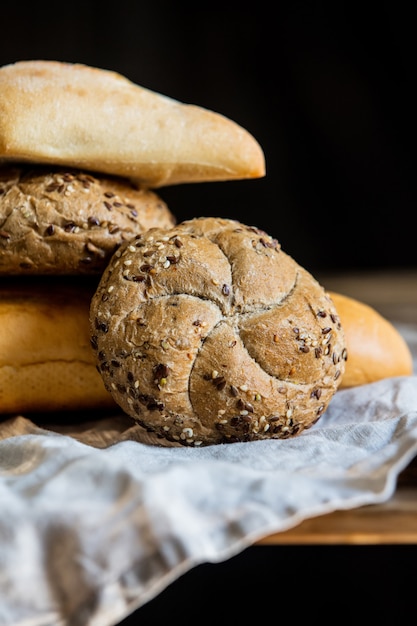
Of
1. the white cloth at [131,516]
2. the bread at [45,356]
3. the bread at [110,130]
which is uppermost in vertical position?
the bread at [110,130]

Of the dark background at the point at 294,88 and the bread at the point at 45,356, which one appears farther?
the dark background at the point at 294,88

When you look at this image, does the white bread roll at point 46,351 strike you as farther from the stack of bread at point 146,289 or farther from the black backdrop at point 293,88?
the black backdrop at point 293,88

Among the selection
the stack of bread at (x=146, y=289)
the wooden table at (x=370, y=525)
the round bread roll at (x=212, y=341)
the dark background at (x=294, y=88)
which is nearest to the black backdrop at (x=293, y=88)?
the dark background at (x=294, y=88)

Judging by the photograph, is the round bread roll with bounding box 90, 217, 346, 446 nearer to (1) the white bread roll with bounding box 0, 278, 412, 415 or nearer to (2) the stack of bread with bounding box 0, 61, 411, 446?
(2) the stack of bread with bounding box 0, 61, 411, 446

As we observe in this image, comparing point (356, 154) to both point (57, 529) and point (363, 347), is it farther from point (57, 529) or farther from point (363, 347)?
point (57, 529)

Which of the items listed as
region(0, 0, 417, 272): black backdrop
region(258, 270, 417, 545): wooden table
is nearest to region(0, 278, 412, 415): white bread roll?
region(258, 270, 417, 545): wooden table

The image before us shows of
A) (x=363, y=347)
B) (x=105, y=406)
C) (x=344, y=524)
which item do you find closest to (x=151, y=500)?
(x=344, y=524)
